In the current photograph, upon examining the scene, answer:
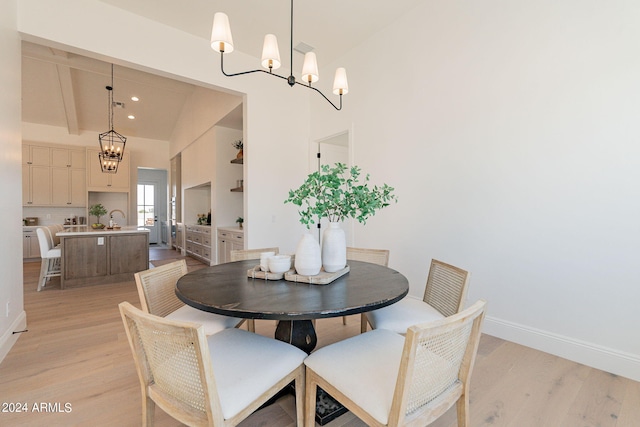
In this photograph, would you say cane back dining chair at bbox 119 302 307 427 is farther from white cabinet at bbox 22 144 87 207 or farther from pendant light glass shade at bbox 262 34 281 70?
white cabinet at bbox 22 144 87 207

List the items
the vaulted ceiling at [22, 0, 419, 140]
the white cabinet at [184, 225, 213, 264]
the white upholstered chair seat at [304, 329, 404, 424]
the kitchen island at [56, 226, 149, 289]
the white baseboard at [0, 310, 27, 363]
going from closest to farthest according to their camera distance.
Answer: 1. the white upholstered chair seat at [304, 329, 404, 424]
2. the white baseboard at [0, 310, 27, 363]
3. the vaulted ceiling at [22, 0, 419, 140]
4. the kitchen island at [56, 226, 149, 289]
5. the white cabinet at [184, 225, 213, 264]

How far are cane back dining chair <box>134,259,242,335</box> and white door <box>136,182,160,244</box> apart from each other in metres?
8.84

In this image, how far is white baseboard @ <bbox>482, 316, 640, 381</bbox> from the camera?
6.23 ft

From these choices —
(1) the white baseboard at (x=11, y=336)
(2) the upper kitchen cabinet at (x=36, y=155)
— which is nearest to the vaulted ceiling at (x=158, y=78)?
(2) the upper kitchen cabinet at (x=36, y=155)

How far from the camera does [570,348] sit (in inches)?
83.3

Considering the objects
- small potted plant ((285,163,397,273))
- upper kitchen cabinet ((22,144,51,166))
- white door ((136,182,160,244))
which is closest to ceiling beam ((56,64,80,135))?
upper kitchen cabinet ((22,144,51,166))

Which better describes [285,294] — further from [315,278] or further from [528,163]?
[528,163]

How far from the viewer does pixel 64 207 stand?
270 inches

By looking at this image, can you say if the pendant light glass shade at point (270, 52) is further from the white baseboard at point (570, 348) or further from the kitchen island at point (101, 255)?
the kitchen island at point (101, 255)

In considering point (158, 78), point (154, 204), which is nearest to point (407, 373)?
point (158, 78)

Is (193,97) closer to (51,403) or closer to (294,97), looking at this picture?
(294,97)

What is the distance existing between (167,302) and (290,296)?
3.13 ft

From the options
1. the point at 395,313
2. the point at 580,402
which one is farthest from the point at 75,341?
the point at 580,402

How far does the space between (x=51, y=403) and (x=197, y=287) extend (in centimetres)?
120
